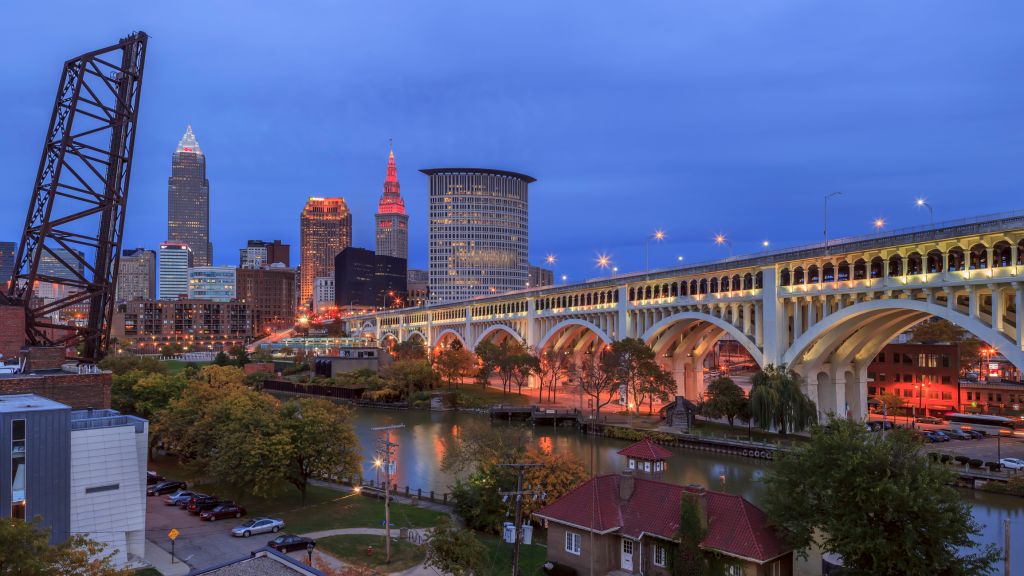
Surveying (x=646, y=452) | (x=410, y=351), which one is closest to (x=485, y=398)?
(x=410, y=351)

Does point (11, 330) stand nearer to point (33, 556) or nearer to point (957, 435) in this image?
point (33, 556)

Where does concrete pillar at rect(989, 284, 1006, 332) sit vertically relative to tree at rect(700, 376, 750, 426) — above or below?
above

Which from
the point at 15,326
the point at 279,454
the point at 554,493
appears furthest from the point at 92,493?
the point at 554,493

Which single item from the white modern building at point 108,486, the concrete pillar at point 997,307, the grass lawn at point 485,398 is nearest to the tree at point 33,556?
the white modern building at point 108,486

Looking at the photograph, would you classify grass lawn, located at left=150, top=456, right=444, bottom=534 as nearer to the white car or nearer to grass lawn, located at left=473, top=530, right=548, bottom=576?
grass lawn, located at left=473, top=530, right=548, bottom=576

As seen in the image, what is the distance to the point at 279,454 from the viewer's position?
36.4 m

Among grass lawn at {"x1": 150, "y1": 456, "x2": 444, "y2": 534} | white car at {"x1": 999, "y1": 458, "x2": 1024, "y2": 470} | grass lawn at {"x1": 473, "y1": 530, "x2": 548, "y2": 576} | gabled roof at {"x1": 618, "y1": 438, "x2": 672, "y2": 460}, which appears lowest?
grass lawn at {"x1": 473, "y1": 530, "x2": 548, "y2": 576}

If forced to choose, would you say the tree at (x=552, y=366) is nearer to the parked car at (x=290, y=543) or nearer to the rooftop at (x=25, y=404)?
the parked car at (x=290, y=543)

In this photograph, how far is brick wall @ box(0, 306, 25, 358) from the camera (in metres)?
36.6

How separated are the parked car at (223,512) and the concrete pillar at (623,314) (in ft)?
198

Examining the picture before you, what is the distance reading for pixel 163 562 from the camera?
28469 millimetres

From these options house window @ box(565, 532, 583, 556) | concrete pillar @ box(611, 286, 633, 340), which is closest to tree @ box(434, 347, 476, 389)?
concrete pillar @ box(611, 286, 633, 340)

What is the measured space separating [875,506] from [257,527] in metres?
26.7

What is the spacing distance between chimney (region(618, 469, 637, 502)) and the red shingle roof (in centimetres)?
18
